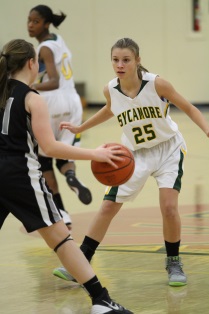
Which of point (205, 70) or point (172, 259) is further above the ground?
point (172, 259)

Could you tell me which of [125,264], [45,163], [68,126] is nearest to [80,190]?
[45,163]

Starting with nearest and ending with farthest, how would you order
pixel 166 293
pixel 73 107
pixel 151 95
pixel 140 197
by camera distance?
pixel 166 293
pixel 151 95
pixel 73 107
pixel 140 197

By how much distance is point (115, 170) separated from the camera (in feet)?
15.3

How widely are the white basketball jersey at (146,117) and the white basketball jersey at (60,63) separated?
244 centimetres

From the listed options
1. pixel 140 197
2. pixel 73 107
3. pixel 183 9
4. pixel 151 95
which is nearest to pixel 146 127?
pixel 151 95

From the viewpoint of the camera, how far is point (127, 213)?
8039mm

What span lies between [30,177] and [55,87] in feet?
11.4

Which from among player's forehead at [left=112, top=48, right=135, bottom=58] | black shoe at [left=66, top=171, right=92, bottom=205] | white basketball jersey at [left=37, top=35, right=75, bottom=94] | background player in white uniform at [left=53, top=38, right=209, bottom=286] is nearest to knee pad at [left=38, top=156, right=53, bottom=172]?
black shoe at [left=66, top=171, right=92, bottom=205]

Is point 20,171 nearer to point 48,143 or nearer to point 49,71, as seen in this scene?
point 48,143

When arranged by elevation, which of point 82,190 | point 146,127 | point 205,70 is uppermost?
point 146,127

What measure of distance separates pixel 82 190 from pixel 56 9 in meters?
11.9

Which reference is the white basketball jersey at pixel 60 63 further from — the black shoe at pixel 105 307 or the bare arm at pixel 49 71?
the black shoe at pixel 105 307

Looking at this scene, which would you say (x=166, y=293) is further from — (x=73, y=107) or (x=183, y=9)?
(x=183, y=9)

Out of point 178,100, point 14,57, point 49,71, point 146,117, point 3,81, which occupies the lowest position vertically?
point 49,71
